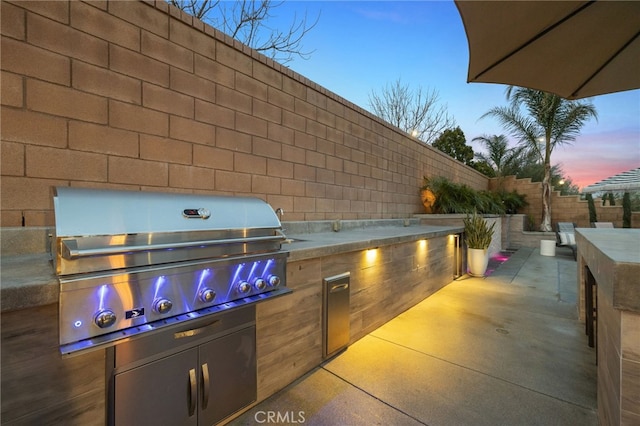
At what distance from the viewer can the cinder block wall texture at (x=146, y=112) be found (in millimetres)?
1513

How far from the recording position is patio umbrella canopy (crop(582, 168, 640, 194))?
9.88 m

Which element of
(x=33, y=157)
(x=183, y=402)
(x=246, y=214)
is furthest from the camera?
(x=246, y=214)

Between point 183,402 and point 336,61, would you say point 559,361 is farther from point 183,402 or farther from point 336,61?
point 336,61

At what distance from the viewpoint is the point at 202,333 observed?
137 centimetres

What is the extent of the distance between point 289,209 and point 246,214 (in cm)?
135

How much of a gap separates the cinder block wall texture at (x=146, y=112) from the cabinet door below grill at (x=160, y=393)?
953mm

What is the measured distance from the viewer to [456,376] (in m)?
2.06

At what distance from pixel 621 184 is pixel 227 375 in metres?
15.6

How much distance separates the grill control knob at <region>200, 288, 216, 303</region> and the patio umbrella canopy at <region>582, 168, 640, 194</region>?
1467cm

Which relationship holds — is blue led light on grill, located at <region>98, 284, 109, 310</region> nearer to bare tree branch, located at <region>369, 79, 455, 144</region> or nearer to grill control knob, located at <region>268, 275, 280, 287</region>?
grill control knob, located at <region>268, 275, 280, 287</region>

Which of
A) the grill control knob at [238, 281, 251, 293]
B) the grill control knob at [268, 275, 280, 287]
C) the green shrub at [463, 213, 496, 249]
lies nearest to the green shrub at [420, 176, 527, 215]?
the green shrub at [463, 213, 496, 249]

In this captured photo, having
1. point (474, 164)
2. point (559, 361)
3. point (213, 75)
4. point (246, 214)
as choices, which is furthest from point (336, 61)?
point (474, 164)

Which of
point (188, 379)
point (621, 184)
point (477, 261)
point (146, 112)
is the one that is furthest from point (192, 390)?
point (621, 184)

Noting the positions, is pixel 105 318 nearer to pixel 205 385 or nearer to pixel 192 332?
pixel 192 332
